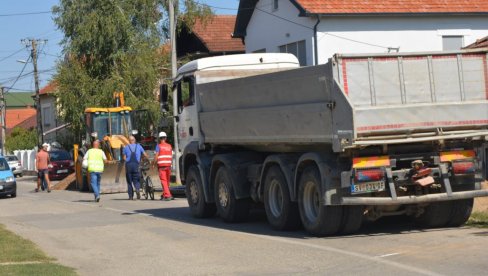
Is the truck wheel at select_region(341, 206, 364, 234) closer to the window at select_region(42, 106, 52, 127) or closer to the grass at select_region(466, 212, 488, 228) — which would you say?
the grass at select_region(466, 212, 488, 228)

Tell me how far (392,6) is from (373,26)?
1099 mm

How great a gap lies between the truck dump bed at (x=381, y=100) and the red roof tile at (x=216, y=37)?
100ft

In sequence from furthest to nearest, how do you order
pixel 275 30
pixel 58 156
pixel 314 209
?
pixel 58 156, pixel 275 30, pixel 314 209

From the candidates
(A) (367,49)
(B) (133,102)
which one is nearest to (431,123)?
(A) (367,49)

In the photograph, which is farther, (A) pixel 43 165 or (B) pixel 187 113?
(A) pixel 43 165

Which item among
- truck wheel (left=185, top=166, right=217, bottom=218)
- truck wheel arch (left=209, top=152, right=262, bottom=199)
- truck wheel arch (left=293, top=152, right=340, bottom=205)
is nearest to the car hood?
truck wheel (left=185, top=166, right=217, bottom=218)

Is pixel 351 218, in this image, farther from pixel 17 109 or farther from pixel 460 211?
pixel 17 109

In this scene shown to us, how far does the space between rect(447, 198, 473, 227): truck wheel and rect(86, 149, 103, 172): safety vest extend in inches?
449

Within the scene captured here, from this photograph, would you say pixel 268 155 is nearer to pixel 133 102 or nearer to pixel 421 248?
pixel 421 248

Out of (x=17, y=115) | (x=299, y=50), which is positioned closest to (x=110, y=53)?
(x=299, y=50)

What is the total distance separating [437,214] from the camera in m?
12.6

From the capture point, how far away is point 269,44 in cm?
3406

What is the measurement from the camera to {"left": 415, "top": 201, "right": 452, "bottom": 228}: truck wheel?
12570 millimetres

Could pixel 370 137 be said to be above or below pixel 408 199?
above
